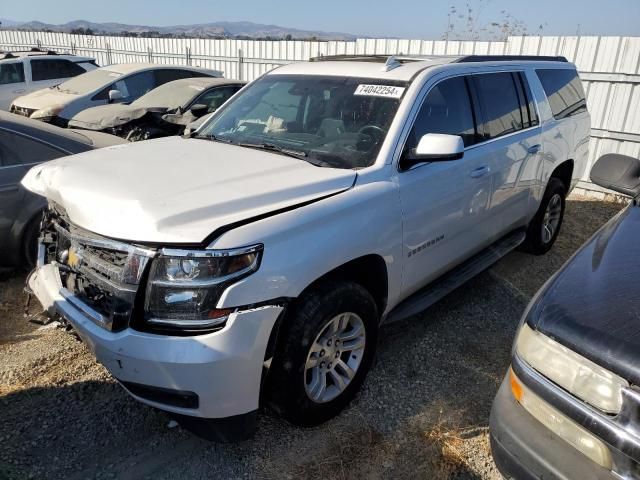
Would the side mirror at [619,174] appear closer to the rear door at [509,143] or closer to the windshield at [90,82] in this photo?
the rear door at [509,143]

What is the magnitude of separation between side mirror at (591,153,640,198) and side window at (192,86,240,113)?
6.17 meters

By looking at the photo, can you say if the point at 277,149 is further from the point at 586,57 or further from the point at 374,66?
the point at 586,57

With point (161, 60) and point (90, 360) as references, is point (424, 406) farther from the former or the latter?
point (161, 60)

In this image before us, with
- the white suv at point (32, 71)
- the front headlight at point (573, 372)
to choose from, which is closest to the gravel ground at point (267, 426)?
the front headlight at point (573, 372)

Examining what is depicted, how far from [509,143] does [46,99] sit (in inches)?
336

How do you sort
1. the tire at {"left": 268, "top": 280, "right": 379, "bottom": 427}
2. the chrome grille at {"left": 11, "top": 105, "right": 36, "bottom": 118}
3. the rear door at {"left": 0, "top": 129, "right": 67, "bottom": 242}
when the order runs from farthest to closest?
the chrome grille at {"left": 11, "top": 105, "right": 36, "bottom": 118} → the rear door at {"left": 0, "top": 129, "right": 67, "bottom": 242} → the tire at {"left": 268, "top": 280, "right": 379, "bottom": 427}

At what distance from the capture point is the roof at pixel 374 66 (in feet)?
11.0

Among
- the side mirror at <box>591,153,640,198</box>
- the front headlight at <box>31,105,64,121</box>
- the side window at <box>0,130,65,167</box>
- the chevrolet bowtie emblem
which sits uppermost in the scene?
the side mirror at <box>591,153,640,198</box>

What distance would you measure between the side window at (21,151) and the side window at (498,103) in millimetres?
3629

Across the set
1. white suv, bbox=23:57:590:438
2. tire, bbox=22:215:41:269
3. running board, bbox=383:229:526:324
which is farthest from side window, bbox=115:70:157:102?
running board, bbox=383:229:526:324

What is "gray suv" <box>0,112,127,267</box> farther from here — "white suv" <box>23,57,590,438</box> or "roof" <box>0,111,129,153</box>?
"white suv" <box>23,57,590,438</box>

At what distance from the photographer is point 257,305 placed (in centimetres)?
214

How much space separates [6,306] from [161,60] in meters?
14.8

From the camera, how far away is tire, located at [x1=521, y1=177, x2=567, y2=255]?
5055mm
